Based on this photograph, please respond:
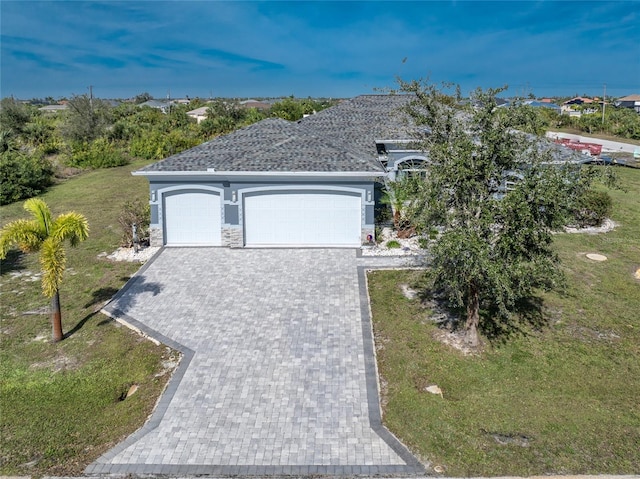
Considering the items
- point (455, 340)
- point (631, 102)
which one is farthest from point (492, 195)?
point (631, 102)

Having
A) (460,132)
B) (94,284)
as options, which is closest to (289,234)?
(94,284)

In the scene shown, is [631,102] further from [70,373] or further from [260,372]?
[70,373]

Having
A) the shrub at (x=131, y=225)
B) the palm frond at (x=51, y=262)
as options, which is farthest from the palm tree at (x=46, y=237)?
the shrub at (x=131, y=225)

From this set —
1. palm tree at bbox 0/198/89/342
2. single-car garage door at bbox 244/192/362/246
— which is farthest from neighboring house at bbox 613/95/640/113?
palm tree at bbox 0/198/89/342

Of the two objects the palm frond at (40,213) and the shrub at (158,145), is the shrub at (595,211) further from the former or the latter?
the shrub at (158,145)

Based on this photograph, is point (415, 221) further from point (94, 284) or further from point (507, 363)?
point (94, 284)

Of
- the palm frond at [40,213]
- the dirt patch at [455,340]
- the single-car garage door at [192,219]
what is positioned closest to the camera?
the palm frond at [40,213]
